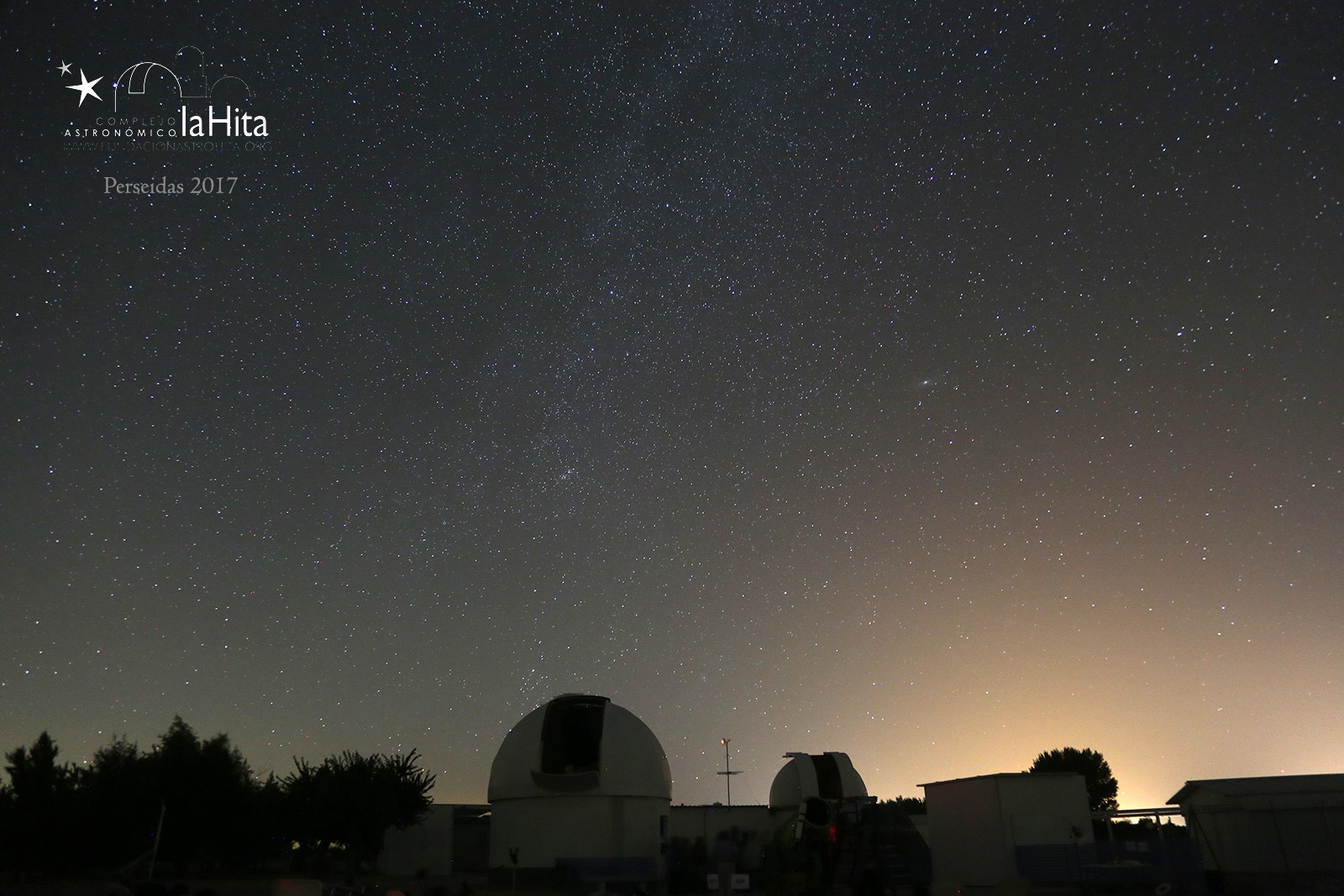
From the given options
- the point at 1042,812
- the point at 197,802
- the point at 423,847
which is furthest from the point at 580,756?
the point at 1042,812

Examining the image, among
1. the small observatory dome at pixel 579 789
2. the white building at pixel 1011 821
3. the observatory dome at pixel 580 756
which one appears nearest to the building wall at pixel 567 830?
the small observatory dome at pixel 579 789

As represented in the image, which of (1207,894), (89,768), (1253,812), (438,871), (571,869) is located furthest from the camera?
(89,768)

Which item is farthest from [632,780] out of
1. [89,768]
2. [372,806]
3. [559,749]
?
[89,768]

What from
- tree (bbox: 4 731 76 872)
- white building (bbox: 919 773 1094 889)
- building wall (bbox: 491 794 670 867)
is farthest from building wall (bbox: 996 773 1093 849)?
tree (bbox: 4 731 76 872)

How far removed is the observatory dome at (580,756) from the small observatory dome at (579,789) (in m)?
0.03

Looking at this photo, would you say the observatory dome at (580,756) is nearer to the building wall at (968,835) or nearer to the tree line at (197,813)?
the tree line at (197,813)

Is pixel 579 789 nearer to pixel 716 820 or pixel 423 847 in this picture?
pixel 423 847

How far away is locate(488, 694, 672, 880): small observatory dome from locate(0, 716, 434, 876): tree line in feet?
12.9

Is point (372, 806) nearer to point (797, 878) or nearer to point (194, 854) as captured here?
point (194, 854)

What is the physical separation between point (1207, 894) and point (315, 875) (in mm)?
27034

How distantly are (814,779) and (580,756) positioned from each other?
10.3 metres

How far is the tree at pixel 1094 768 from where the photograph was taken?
6506 cm

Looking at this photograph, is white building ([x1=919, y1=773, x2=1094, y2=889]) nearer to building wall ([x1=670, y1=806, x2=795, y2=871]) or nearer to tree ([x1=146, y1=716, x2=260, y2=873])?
building wall ([x1=670, y1=806, x2=795, y2=871])

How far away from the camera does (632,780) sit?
30.5 metres
